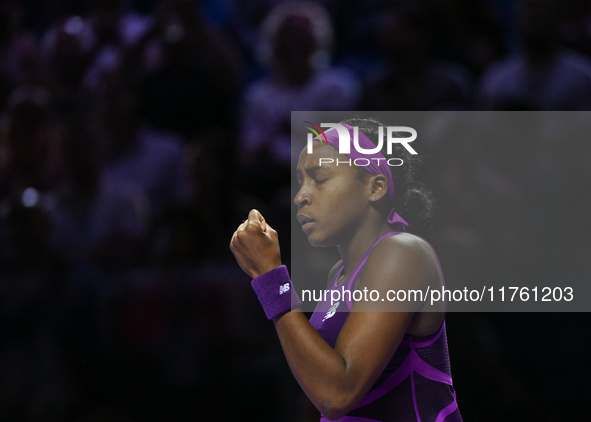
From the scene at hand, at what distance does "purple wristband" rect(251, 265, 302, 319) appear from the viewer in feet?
4.42

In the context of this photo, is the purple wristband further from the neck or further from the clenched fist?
the neck

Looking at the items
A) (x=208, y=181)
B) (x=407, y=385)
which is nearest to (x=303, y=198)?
(x=407, y=385)

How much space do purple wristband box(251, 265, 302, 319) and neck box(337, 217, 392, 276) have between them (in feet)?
0.63

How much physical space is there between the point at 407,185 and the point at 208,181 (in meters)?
2.17

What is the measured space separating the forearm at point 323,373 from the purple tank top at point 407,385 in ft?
0.42

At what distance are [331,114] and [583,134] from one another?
1279 mm

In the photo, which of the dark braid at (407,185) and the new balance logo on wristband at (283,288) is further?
the dark braid at (407,185)

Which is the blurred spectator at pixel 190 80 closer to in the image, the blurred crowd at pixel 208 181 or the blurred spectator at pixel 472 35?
the blurred crowd at pixel 208 181

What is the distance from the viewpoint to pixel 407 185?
1.51 m

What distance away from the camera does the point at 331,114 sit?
12.5 ft

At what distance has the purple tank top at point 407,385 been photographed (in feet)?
4.61

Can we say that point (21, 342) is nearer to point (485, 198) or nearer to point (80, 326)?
point (80, 326)

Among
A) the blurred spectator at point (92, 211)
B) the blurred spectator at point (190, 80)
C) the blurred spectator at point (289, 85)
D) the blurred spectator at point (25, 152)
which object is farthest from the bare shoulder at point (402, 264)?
the blurred spectator at point (25, 152)

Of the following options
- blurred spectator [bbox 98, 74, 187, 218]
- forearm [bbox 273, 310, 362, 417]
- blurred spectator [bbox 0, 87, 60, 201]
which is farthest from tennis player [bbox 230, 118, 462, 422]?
blurred spectator [bbox 0, 87, 60, 201]
